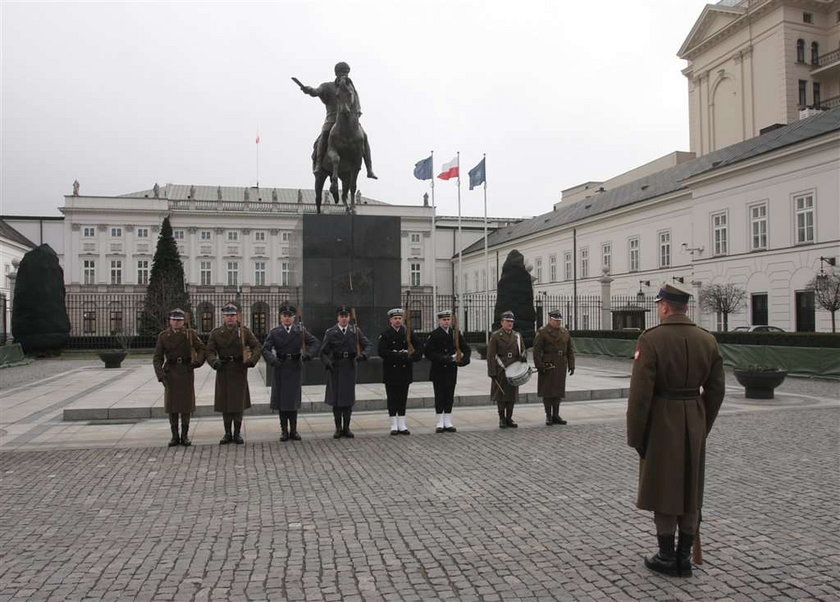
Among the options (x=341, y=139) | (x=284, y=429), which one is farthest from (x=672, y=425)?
(x=341, y=139)

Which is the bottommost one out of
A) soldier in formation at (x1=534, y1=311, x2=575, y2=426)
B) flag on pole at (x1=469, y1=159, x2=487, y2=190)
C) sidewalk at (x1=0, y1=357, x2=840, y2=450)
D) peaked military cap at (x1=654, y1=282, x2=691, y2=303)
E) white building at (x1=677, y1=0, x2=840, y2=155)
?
sidewalk at (x1=0, y1=357, x2=840, y2=450)

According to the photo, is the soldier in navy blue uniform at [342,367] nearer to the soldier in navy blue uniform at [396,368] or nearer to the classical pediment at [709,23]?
the soldier in navy blue uniform at [396,368]

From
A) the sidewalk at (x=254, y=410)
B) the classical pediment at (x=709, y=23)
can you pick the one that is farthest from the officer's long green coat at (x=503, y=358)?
the classical pediment at (x=709, y=23)

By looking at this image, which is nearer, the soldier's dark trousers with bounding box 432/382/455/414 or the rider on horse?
the soldier's dark trousers with bounding box 432/382/455/414

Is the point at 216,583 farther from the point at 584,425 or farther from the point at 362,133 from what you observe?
the point at 362,133

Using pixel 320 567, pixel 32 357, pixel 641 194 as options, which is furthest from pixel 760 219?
pixel 32 357

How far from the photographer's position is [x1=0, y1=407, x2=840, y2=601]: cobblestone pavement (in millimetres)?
4168

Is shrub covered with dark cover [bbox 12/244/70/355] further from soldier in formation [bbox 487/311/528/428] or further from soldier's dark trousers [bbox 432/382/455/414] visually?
soldier in formation [bbox 487/311/528/428]

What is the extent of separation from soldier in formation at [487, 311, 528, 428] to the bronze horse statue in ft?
20.0

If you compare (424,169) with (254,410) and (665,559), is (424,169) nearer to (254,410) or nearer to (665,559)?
(254,410)

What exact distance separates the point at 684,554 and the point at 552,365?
21.5 feet

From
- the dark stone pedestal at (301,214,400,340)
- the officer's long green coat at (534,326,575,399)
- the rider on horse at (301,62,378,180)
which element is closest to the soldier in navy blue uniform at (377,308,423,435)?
the officer's long green coat at (534,326,575,399)

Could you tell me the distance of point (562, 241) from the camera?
53656mm

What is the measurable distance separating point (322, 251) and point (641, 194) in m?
35.6
